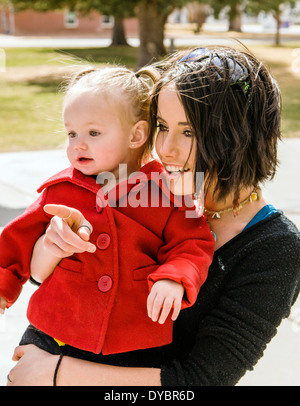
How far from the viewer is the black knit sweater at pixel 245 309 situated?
1.23 m

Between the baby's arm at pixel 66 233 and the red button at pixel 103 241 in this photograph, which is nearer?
the baby's arm at pixel 66 233

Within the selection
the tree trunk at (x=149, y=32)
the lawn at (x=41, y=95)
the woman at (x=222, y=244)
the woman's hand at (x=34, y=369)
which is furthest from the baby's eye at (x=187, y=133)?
the tree trunk at (x=149, y=32)

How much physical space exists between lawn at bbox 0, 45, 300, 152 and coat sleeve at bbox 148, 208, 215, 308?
1.70 ft

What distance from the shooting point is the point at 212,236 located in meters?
1.32

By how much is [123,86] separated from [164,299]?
556 millimetres

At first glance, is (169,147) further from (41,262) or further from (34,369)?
(34,369)

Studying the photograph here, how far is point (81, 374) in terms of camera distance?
1263 mm

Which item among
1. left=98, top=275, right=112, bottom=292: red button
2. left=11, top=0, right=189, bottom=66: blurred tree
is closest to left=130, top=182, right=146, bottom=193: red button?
left=98, top=275, right=112, bottom=292: red button

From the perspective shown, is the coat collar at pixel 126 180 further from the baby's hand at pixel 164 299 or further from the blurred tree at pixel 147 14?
the blurred tree at pixel 147 14

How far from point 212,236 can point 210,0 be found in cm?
1449

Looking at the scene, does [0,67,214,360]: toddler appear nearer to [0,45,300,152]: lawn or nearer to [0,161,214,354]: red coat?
[0,161,214,354]: red coat

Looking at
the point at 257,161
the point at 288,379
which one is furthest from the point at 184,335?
the point at 288,379

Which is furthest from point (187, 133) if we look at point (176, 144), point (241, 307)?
point (241, 307)

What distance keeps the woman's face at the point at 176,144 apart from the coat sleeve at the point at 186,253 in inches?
3.1
